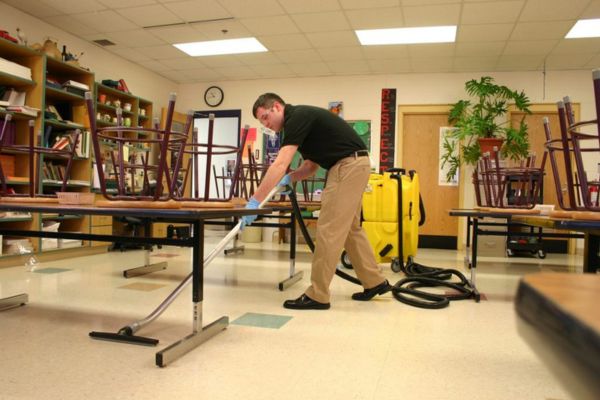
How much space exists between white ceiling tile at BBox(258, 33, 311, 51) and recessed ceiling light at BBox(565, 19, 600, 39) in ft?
10.4

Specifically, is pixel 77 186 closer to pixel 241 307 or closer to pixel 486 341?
pixel 241 307

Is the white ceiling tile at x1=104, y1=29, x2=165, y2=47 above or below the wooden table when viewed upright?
above

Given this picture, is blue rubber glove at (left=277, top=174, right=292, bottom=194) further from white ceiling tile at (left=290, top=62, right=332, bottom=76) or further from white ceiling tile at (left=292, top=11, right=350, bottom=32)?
white ceiling tile at (left=290, top=62, right=332, bottom=76)

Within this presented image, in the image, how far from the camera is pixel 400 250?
4043 mm

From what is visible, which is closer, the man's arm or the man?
the man's arm

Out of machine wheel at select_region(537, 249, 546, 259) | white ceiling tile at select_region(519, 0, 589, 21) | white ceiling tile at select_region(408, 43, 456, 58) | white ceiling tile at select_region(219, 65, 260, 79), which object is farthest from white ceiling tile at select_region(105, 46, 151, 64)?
machine wheel at select_region(537, 249, 546, 259)

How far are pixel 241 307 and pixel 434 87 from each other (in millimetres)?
5464

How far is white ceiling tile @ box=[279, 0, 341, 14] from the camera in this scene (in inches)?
180

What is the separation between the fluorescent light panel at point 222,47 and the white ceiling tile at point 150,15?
29.1 inches

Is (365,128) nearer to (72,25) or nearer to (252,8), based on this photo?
(252,8)

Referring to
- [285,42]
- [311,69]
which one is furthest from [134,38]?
[311,69]

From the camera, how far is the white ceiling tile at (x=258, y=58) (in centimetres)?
635

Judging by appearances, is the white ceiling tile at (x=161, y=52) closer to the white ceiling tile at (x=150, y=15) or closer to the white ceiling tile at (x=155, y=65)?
the white ceiling tile at (x=155, y=65)

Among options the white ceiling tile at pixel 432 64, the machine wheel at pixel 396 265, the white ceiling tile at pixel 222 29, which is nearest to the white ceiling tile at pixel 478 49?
the white ceiling tile at pixel 432 64
